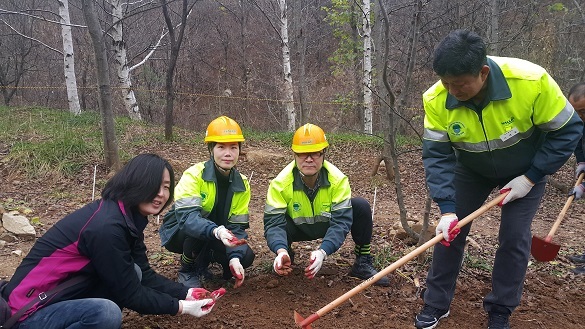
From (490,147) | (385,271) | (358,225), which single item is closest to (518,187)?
(490,147)

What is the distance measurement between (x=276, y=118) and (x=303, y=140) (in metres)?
11.7

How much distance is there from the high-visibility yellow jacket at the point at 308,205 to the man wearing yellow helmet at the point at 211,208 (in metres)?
0.22

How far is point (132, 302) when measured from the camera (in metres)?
2.20

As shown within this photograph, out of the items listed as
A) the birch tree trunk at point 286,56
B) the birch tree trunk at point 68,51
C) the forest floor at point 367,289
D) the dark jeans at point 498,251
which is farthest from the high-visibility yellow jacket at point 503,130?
the birch tree trunk at point 68,51

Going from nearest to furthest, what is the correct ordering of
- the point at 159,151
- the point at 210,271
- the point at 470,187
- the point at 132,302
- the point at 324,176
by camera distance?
the point at 132,302
the point at 470,187
the point at 324,176
the point at 210,271
the point at 159,151

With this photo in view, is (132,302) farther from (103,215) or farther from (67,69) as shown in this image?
(67,69)

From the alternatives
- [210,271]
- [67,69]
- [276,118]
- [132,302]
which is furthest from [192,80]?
[132,302]

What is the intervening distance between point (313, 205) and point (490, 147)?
1270 mm

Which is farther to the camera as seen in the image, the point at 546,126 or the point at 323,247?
the point at 323,247

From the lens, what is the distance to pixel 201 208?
312 centimetres

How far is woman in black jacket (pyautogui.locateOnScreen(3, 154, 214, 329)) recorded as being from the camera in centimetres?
200

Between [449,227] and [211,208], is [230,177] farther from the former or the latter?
[449,227]

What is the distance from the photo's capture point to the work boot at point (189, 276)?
10.6 feet

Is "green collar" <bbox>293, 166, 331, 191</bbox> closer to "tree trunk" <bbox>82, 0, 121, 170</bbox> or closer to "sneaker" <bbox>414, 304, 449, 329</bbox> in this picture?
"sneaker" <bbox>414, 304, 449, 329</bbox>
